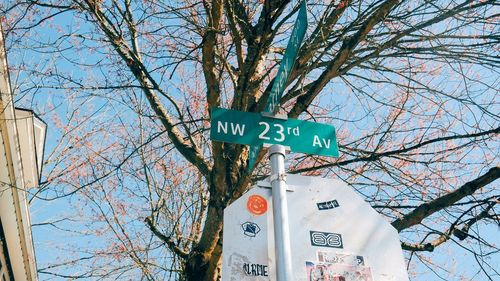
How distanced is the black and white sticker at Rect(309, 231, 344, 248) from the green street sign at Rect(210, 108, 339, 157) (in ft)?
1.49

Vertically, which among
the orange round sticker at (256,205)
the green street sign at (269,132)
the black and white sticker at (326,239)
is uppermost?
the green street sign at (269,132)

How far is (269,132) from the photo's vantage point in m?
2.29

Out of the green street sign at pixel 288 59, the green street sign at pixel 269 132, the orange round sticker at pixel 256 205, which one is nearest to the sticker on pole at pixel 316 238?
the orange round sticker at pixel 256 205

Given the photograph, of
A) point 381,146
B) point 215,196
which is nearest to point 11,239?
point 215,196

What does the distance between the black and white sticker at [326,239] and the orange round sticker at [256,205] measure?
23 cm

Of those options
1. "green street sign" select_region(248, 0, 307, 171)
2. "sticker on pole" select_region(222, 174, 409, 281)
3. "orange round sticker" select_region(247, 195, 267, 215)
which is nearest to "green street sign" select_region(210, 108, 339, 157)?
"green street sign" select_region(248, 0, 307, 171)

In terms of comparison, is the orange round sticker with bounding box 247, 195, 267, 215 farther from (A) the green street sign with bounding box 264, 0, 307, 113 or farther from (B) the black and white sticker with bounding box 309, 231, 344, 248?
(A) the green street sign with bounding box 264, 0, 307, 113

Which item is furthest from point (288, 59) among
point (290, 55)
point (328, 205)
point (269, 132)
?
point (328, 205)

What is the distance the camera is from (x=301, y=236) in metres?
1.96

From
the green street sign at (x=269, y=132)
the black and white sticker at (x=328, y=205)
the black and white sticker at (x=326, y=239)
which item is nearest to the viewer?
the black and white sticker at (x=326, y=239)

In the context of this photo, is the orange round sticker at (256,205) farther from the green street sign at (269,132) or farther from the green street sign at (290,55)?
the green street sign at (290,55)

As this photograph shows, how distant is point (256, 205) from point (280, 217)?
164 millimetres

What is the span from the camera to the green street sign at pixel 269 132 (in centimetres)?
228

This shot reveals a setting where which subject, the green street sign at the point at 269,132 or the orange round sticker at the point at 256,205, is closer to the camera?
the orange round sticker at the point at 256,205
